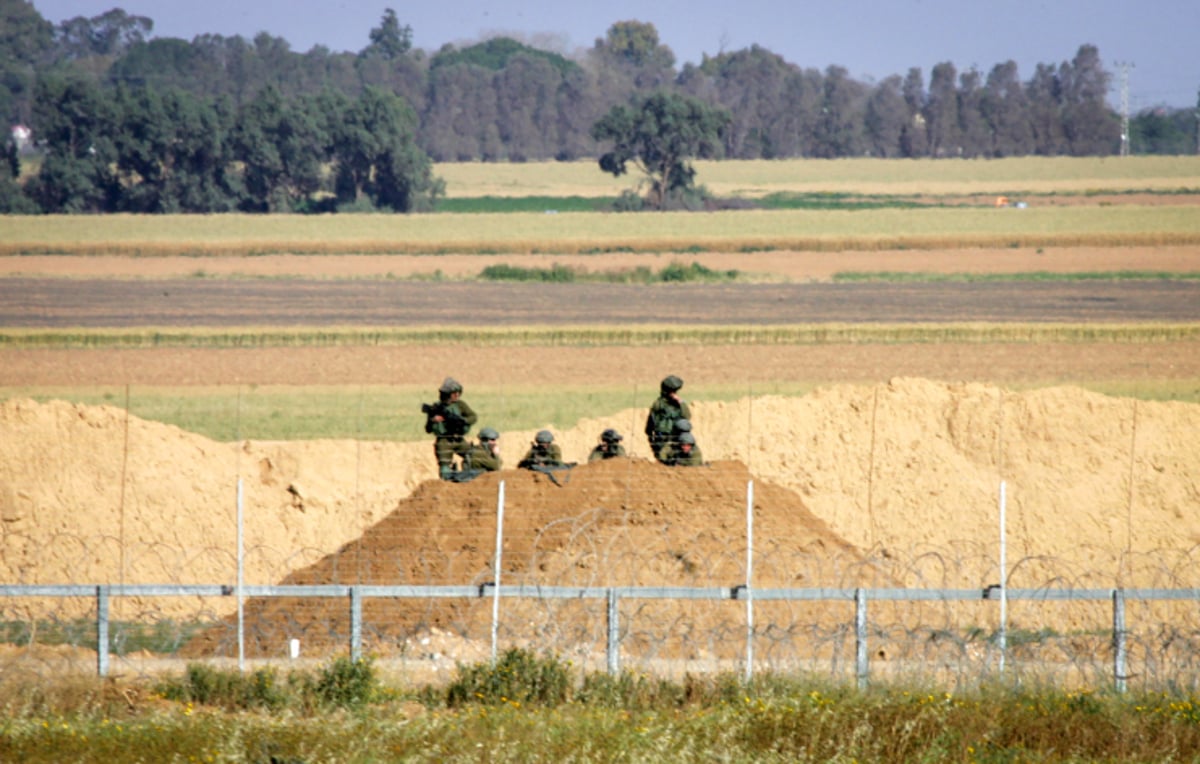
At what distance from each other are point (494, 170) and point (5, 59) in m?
43.8

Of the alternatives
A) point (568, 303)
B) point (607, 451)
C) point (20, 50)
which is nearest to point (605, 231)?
point (568, 303)

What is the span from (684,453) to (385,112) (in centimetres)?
7145

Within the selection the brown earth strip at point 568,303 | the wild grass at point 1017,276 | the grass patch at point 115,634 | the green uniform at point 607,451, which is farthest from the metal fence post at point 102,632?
the wild grass at point 1017,276

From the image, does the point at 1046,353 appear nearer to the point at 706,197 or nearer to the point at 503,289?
the point at 503,289

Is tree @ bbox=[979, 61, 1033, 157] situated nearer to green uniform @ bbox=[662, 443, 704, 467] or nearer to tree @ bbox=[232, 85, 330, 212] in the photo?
tree @ bbox=[232, 85, 330, 212]

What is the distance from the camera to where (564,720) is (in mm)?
9898

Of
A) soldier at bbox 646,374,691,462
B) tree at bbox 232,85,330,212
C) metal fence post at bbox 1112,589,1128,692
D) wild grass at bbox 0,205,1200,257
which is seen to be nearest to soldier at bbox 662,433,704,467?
soldier at bbox 646,374,691,462

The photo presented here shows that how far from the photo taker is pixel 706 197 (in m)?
92.6

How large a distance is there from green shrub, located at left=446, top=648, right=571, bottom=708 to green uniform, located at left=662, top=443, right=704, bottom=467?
16.2ft

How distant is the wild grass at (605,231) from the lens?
69.3 meters

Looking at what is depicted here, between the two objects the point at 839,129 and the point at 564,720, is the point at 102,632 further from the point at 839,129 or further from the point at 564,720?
the point at 839,129

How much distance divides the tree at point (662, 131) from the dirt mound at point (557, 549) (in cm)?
7233

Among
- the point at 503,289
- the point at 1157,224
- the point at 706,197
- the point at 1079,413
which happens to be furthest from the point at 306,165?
the point at 1079,413

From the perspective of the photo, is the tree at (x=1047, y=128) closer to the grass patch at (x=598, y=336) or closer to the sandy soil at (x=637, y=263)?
the sandy soil at (x=637, y=263)
